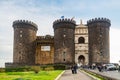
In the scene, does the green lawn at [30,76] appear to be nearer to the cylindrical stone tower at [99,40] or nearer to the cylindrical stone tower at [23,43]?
the cylindrical stone tower at [99,40]

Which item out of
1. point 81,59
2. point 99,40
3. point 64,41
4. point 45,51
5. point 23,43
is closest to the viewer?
point 99,40

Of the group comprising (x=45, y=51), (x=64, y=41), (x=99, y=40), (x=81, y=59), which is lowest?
(x=81, y=59)

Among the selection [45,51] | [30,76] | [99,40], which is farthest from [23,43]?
[30,76]

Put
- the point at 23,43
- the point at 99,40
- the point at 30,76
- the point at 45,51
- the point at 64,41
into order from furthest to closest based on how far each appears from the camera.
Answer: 1. the point at 45,51
2. the point at 23,43
3. the point at 64,41
4. the point at 99,40
5. the point at 30,76

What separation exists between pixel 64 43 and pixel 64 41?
501 millimetres

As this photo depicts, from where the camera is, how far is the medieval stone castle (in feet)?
254

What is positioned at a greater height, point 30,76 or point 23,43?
point 23,43

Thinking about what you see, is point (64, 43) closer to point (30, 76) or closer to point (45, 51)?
point (45, 51)

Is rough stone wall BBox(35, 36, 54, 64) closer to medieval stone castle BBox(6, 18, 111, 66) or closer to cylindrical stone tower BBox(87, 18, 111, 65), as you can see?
medieval stone castle BBox(6, 18, 111, 66)

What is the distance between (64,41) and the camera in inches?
3081

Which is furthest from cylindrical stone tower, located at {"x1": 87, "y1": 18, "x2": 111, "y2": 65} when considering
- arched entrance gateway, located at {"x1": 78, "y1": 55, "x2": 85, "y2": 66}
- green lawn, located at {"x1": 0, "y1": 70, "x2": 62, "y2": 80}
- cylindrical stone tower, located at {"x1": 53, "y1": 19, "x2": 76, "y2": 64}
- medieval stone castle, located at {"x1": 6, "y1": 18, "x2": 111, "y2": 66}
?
green lawn, located at {"x1": 0, "y1": 70, "x2": 62, "y2": 80}

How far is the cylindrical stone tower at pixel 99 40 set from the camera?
7650 centimetres

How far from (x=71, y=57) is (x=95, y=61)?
6.11m

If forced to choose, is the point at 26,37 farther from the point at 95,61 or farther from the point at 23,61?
the point at 95,61
